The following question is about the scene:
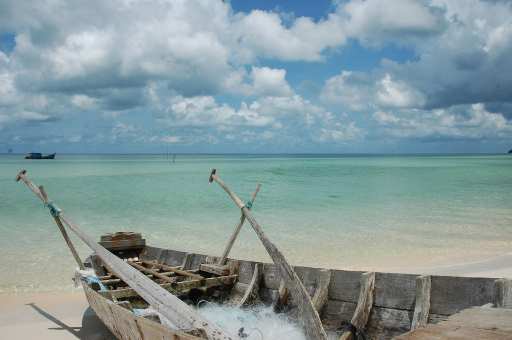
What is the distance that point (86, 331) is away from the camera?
764 centimetres

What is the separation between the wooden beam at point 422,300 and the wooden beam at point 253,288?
254 centimetres

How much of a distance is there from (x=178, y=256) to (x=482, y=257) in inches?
349

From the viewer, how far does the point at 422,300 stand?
516 centimetres

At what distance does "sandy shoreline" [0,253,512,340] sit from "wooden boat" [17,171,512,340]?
984 millimetres

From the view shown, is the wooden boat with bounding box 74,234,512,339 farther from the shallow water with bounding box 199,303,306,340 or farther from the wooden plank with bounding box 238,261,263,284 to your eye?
the shallow water with bounding box 199,303,306,340

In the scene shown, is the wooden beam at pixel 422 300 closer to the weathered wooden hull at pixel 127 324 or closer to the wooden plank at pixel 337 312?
the wooden plank at pixel 337 312

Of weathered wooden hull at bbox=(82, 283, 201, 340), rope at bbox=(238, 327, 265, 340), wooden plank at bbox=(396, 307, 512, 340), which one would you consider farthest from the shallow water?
wooden plank at bbox=(396, 307, 512, 340)

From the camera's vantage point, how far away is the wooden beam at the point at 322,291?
19.6 feet

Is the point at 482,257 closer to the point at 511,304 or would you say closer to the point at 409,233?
the point at 409,233

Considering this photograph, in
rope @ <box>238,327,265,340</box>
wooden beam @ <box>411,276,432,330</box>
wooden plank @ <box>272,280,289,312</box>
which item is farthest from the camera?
wooden plank @ <box>272,280,289,312</box>

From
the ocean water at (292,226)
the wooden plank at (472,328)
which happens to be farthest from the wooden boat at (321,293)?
the ocean water at (292,226)

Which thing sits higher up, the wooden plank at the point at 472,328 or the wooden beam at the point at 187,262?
the wooden plank at the point at 472,328

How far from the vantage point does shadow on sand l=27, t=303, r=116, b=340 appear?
291 inches

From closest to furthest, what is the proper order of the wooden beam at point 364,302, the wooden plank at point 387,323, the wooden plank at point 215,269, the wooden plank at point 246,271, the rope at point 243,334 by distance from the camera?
1. the wooden plank at point 387,323
2. the wooden beam at point 364,302
3. the rope at point 243,334
4. the wooden plank at point 246,271
5. the wooden plank at point 215,269
